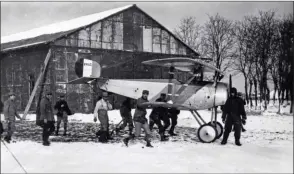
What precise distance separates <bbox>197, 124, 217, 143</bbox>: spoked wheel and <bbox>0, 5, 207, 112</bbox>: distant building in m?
12.1

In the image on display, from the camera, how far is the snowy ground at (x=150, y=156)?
6.69m

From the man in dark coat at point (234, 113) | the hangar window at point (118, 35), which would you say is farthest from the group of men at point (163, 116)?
the hangar window at point (118, 35)

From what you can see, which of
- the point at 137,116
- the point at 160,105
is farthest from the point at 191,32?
the point at 137,116

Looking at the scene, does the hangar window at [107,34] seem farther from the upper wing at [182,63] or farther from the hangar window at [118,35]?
the upper wing at [182,63]

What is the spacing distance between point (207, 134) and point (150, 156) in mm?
2922

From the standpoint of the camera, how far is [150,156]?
26.0 feet

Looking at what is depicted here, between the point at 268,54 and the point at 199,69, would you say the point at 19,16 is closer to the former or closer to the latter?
the point at 199,69

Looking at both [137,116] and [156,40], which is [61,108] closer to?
[137,116]

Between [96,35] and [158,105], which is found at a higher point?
[96,35]

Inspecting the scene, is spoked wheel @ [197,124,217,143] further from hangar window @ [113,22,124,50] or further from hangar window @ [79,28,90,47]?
hangar window @ [113,22,124,50]

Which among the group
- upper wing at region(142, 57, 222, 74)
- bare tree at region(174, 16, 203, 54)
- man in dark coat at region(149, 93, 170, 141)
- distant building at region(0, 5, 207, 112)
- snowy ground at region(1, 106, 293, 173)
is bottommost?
snowy ground at region(1, 106, 293, 173)

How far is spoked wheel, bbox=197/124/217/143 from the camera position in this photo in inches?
400

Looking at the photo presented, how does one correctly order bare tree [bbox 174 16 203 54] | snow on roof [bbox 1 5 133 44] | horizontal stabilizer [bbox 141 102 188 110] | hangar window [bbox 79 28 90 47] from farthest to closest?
bare tree [bbox 174 16 203 54]
snow on roof [bbox 1 5 133 44]
hangar window [bbox 79 28 90 47]
horizontal stabilizer [bbox 141 102 188 110]

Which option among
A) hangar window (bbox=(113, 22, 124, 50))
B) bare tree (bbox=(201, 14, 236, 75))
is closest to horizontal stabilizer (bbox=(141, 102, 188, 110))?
bare tree (bbox=(201, 14, 236, 75))
